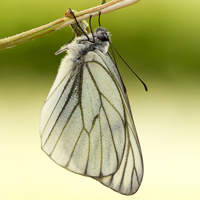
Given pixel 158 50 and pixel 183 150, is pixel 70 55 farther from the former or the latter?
pixel 158 50

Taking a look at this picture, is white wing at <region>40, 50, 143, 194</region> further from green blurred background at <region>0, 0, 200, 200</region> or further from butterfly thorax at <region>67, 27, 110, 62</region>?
green blurred background at <region>0, 0, 200, 200</region>

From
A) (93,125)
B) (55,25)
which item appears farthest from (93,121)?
(55,25)

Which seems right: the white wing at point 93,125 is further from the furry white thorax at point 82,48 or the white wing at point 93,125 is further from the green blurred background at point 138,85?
the green blurred background at point 138,85

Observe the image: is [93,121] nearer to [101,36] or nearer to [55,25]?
[101,36]

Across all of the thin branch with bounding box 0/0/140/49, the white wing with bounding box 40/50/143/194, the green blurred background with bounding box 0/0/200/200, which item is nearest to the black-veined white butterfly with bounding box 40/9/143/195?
the white wing with bounding box 40/50/143/194

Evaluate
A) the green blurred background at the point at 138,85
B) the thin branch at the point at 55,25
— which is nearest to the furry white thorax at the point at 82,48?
the thin branch at the point at 55,25

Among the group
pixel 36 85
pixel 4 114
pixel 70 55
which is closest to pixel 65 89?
pixel 70 55
